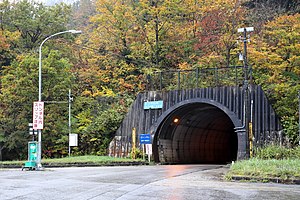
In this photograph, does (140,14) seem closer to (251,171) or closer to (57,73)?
(57,73)

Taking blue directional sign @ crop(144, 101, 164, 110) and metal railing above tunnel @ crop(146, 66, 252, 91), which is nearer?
blue directional sign @ crop(144, 101, 164, 110)

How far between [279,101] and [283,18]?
5810mm

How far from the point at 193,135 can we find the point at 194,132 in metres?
0.30

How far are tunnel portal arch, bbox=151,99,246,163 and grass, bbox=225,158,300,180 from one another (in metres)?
8.25

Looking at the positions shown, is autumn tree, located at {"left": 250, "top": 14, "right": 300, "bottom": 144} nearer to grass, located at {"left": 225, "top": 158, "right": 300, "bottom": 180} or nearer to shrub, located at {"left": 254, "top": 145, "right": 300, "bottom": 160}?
shrub, located at {"left": 254, "top": 145, "right": 300, "bottom": 160}

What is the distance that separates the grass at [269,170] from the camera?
12.9 metres

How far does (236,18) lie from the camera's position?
110 feet

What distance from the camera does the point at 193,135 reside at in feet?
102

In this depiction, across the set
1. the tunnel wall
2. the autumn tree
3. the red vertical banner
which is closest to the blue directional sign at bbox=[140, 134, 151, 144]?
the tunnel wall

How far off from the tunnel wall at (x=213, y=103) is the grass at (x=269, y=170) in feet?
25.4

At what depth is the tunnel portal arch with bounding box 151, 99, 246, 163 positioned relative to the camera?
25.3 metres

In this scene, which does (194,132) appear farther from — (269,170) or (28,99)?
(269,170)

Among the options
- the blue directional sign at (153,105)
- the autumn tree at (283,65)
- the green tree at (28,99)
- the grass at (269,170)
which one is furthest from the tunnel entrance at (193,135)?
the grass at (269,170)

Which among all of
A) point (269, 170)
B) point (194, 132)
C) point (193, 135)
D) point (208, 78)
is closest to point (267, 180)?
point (269, 170)
